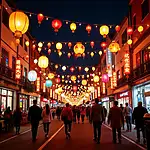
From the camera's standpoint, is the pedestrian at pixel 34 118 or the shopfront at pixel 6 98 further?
the shopfront at pixel 6 98

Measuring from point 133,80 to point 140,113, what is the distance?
13.8 meters

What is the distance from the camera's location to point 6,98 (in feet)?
90.2

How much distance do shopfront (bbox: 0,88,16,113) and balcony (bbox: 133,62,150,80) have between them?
42.0 feet

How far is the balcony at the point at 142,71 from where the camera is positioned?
73.1ft

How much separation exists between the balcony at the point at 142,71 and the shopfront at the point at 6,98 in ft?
42.0

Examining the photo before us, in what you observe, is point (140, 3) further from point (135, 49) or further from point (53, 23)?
point (53, 23)

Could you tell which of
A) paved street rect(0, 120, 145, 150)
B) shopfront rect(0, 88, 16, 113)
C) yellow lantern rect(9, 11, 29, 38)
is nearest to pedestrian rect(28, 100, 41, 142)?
paved street rect(0, 120, 145, 150)

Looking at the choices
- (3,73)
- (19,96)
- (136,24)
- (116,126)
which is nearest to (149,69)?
(136,24)

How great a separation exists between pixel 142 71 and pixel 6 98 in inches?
537

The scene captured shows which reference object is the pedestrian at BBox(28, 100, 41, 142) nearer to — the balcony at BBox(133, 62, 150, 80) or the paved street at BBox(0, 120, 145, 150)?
the paved street at BBox(0, 120, 145, 150)

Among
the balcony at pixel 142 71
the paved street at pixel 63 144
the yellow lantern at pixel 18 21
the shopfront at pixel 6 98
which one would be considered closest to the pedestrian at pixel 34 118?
the paved street at pixel 63 144

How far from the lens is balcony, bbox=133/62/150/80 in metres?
22.3

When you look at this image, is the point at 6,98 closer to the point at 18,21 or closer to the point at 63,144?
the point at 18,21

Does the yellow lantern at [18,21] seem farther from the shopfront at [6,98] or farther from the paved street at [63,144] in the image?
the shopfront at [6,98]
